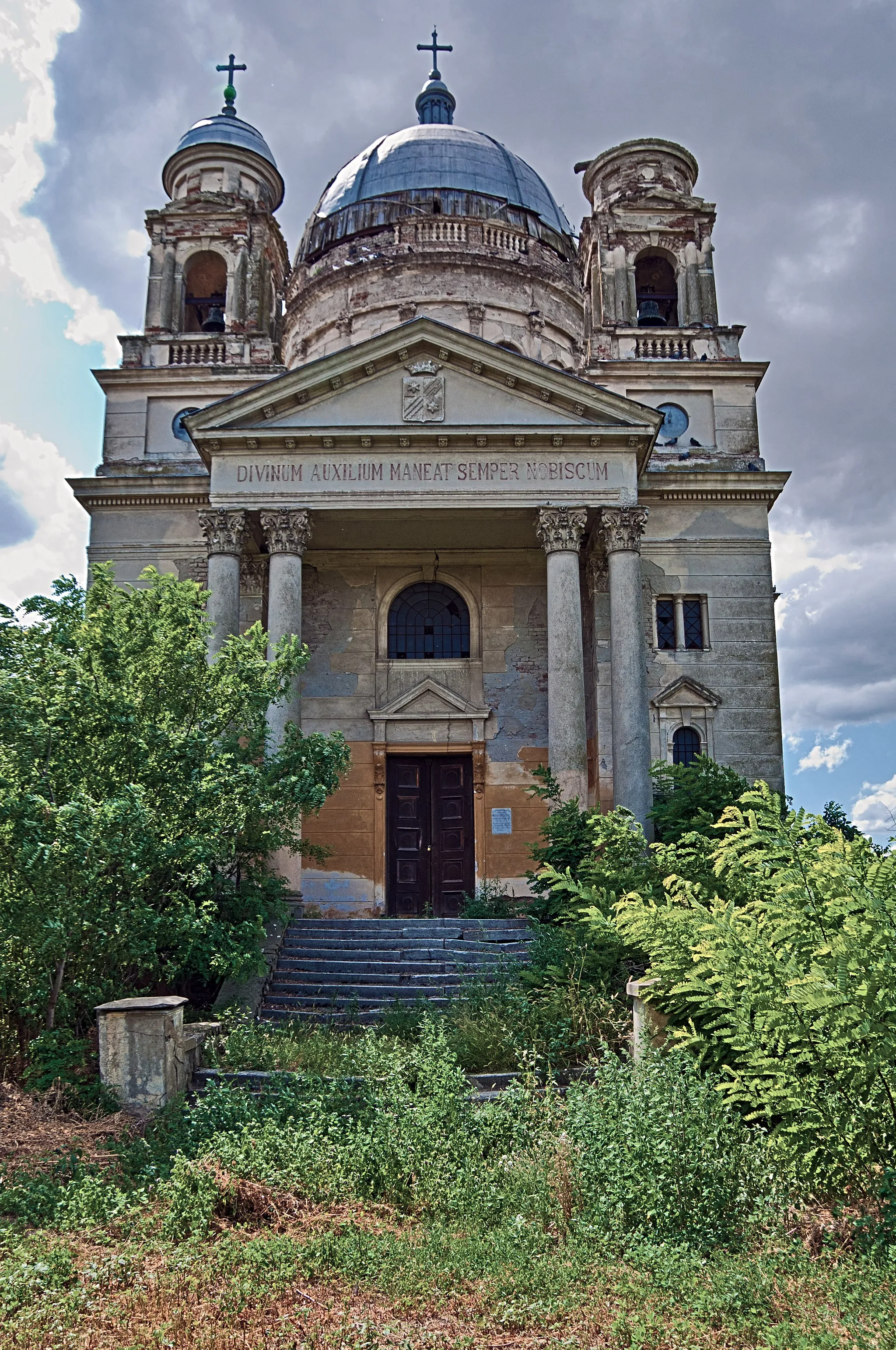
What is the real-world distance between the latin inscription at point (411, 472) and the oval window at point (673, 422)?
16.8 ft

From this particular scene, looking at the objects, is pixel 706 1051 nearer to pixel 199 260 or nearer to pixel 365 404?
pixel 365 404

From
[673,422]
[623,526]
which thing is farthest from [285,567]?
[673,422]

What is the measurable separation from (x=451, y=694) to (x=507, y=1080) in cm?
1115

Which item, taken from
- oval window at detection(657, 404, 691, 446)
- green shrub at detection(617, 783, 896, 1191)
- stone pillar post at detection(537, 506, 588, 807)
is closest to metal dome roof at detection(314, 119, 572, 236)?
oval window at detection(657, 404, 691, 446)

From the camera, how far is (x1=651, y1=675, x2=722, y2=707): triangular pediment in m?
20.8

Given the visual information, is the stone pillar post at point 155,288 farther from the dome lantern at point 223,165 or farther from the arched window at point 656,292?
the arched window at point 656,292

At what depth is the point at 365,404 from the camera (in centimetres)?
1859

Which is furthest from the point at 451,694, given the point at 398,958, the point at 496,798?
the point at 398,958

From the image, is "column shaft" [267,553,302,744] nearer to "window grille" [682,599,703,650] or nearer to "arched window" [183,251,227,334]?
"window grille" [682,599,703,650]

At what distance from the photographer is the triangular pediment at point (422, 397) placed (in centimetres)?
1822

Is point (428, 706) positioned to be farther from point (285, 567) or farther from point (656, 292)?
point (656, 292)

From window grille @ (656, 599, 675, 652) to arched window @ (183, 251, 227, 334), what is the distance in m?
11.9

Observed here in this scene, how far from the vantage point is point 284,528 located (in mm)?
18188

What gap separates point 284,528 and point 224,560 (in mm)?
1159
